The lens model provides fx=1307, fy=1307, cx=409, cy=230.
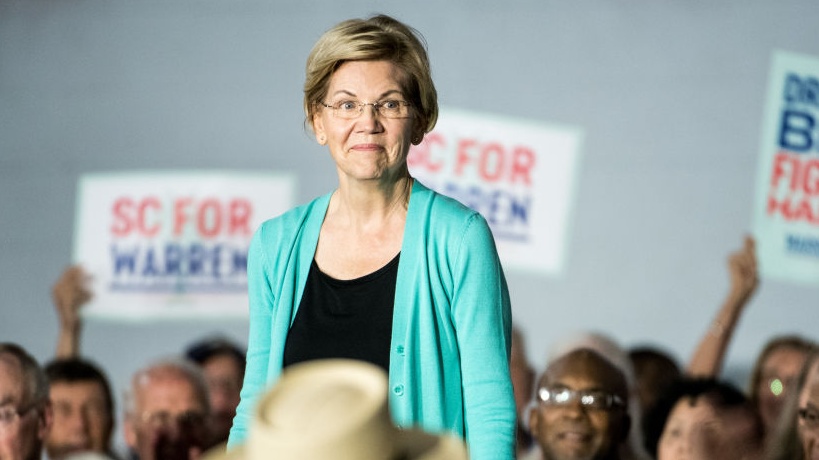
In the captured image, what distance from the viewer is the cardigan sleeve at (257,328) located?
2262 millimetres

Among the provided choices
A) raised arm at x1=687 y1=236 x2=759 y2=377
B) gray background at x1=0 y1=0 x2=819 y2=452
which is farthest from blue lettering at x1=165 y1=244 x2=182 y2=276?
raised arm at x1=687 y1=236 x2=759 y2=377

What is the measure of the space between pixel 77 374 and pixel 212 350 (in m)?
0.62

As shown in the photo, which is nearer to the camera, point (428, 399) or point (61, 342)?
point (428, 399)

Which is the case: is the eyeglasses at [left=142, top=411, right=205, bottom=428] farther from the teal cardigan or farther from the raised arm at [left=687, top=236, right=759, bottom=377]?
the teal cardigan

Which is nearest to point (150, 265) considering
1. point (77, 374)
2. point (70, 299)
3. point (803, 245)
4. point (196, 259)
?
point (196, 259)

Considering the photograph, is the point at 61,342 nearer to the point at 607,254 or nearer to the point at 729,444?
the point at 607,254

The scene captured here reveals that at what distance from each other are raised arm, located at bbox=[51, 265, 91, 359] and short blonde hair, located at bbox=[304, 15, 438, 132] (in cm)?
421

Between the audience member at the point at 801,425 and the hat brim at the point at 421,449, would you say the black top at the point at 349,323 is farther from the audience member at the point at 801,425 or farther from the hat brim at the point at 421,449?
the audience member at the point at 801,425

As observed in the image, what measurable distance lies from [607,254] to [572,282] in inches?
8.1

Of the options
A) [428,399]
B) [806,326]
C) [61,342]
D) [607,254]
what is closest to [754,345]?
[806,326]

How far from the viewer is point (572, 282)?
19.5 feet

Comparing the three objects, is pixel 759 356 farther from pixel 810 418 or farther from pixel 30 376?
pixel 30 376

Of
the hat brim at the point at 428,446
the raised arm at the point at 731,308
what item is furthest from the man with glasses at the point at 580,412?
the hat brim at the point at 428,446

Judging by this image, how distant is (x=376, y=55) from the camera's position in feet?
7.15
